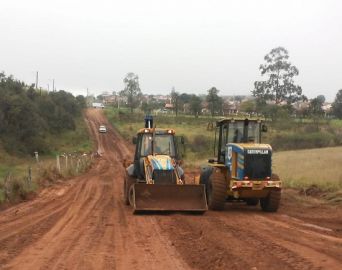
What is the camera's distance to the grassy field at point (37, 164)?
19797 mm

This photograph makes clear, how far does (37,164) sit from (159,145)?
1248 cm

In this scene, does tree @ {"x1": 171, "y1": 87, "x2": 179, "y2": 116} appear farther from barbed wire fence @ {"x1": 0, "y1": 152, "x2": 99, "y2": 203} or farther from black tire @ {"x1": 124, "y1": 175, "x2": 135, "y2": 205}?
black tire @ {"x1": 124, "y1": 175, "x2": 135, "y2": 205}

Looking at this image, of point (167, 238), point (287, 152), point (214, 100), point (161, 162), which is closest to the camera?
point (167, 238)

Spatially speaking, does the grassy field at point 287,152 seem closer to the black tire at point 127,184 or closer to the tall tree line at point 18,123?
the black tire at point 127,184

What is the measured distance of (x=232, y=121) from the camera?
53.1ft

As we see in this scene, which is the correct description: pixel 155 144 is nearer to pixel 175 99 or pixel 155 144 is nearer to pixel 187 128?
pixel 187 128

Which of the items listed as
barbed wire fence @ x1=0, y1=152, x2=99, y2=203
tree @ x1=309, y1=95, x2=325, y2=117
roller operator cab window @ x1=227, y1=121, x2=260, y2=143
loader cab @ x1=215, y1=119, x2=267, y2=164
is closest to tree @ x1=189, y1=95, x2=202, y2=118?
tree @ x1=309, y1=95, x2=325, y2=117

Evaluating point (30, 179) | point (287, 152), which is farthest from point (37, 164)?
point (287, 152)

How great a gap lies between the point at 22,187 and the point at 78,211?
5.25 metres

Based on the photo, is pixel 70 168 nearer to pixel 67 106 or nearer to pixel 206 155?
pixel 206 155

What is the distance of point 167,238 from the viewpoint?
10633mm

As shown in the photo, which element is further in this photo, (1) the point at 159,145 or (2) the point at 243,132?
(1) the point at 159,145

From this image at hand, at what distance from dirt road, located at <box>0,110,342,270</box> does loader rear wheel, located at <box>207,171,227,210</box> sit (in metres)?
0.38

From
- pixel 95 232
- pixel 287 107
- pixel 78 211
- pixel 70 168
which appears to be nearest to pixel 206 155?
pixel 70 168
